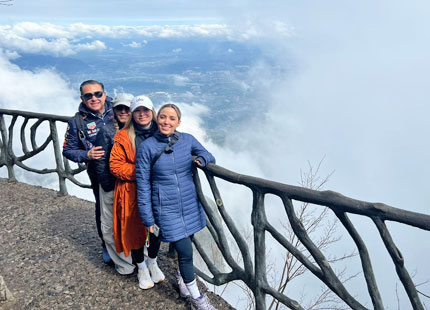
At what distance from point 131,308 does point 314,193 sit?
2251mm

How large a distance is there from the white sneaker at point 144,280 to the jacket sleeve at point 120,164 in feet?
3.86

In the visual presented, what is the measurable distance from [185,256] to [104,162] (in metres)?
1.17

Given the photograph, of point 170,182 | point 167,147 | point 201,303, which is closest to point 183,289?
point 201,303

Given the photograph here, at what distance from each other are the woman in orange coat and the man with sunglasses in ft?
1.56

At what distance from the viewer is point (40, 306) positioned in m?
3.56

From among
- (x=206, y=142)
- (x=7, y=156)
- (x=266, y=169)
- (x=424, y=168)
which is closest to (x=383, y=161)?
(x=424, y=168)

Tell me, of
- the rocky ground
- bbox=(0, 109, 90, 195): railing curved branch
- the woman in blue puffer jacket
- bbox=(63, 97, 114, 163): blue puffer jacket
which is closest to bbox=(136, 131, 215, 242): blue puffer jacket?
the woman in blue puffer jacket

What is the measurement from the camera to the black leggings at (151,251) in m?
3.39

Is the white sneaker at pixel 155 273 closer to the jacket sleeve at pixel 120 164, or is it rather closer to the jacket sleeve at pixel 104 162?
the jacket sleeve at pixel 104 162

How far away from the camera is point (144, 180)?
301 cm

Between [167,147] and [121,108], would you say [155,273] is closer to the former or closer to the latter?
[167,147]

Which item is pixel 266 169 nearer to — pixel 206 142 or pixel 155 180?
pixel 206 142

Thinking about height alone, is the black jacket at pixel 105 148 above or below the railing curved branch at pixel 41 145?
above

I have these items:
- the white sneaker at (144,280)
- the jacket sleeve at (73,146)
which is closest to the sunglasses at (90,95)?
the jacket sleeve at (73,146)
